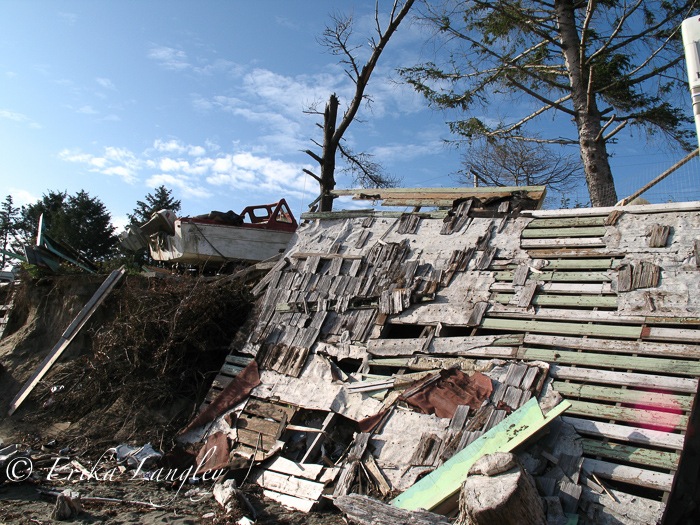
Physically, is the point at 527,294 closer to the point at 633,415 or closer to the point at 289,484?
the point at 633,415

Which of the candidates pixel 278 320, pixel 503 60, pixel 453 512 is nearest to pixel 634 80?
pixel 503 60

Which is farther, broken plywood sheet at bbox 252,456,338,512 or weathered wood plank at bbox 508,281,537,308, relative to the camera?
weathered wood plank at bbox 508,281,537,308

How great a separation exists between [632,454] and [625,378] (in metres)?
0.88

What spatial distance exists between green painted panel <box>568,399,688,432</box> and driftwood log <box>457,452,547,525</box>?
133 centimetres

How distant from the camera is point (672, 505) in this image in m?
5.22

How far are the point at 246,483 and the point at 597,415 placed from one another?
4035 millimetres

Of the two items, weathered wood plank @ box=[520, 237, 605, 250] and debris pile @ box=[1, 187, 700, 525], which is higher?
weathered wood plank @ box=[520, 237, 605, 250]

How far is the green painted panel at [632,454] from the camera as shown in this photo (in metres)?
4.98

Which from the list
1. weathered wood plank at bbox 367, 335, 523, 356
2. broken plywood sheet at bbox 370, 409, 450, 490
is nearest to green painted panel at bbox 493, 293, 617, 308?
weathered wood plank at bbox 367, 335, 523, 356

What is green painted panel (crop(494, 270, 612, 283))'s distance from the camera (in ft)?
22.6

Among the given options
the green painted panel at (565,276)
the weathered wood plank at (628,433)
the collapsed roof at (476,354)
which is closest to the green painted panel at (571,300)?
the collapsed roof at (476,354)

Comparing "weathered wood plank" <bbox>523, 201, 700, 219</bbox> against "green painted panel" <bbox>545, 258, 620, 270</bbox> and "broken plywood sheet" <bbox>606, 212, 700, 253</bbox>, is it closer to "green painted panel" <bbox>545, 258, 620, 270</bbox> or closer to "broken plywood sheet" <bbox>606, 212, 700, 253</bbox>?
"broken plywood sheet" <bbox>606, 212, 700, 253</bbox>

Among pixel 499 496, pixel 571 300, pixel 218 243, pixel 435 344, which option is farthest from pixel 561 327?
pixel 218 243

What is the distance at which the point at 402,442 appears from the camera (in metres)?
6.13
